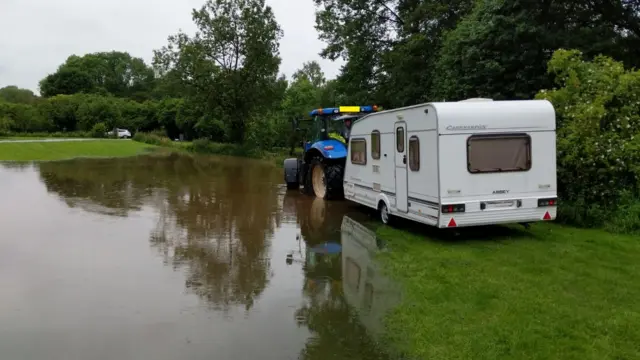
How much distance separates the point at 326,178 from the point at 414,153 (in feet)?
17.9

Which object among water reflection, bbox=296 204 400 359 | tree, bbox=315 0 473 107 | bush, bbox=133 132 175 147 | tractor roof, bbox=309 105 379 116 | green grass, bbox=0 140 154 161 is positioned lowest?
water reflection, bbox=296 204 400 359

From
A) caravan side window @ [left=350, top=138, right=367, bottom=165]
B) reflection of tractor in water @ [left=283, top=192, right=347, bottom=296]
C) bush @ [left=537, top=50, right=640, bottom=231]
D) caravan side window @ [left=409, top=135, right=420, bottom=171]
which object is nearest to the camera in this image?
reflection of tractor in water @ [left=283, top=192, right=347, bottom=296]

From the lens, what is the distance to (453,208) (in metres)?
8.69

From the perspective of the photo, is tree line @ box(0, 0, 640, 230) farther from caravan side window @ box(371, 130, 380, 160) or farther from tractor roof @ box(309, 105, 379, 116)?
tractor roof @ box(309, 105, 379, 116)

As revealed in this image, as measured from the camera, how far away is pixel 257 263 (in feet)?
27.2

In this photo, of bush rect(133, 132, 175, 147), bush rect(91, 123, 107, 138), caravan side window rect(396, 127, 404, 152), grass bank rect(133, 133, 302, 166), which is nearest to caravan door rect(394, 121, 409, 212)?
caravan side window rect(396, 127, 404, 152)

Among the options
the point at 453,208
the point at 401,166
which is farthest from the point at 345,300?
the point at 401,166

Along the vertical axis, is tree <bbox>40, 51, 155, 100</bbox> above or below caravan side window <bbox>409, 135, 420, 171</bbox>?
above

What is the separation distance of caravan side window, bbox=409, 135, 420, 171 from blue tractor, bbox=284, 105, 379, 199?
193 inches

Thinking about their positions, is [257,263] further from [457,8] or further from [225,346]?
[457,8]

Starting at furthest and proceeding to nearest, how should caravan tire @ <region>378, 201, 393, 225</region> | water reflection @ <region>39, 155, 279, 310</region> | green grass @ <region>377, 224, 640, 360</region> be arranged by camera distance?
1. caravan tire @ <region>378, 201, 393, 225</region>
2. water reflection @ <region>39, 155, 279, 310</region>
3. green grass @ <region>377, 224, 640, 360</region>

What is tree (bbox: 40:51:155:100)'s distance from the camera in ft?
312

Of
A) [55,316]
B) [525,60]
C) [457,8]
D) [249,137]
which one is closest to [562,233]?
[55,316]

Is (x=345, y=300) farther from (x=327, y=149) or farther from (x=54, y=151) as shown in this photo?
(x=54, y=151)
